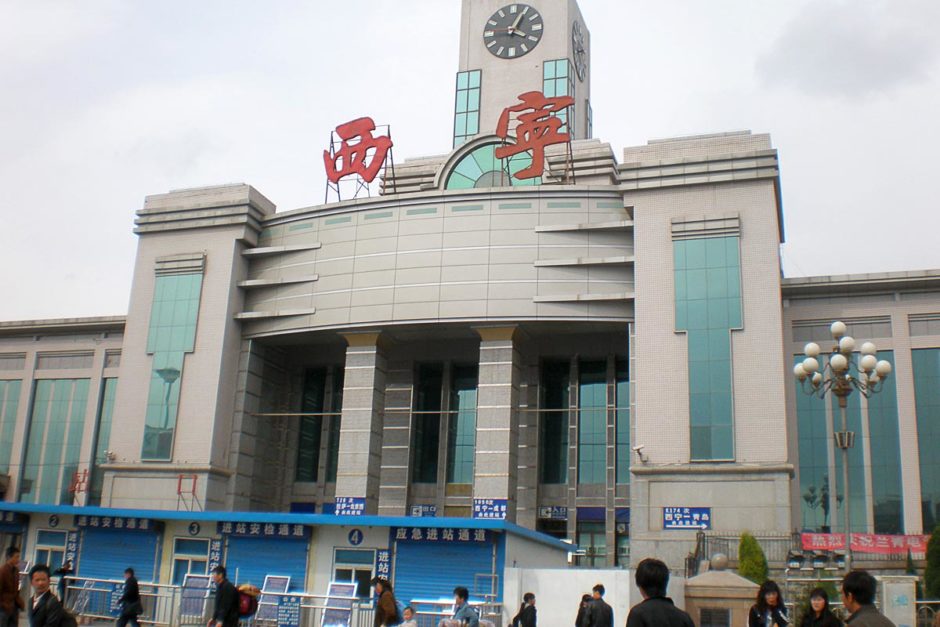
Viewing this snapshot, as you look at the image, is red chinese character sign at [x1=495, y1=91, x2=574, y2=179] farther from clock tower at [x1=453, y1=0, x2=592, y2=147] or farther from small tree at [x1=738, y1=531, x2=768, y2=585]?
small tree at [x1=738, y1=531, x2=768, y2=585]

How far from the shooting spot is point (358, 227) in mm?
39875

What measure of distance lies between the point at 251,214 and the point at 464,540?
69.2 ft

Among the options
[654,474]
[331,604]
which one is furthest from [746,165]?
[331,604]

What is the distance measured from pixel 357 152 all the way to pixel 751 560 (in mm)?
23305

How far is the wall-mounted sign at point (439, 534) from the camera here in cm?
2558

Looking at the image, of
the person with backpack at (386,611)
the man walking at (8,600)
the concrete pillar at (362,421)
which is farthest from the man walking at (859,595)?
the concrete pillar at (362,421)

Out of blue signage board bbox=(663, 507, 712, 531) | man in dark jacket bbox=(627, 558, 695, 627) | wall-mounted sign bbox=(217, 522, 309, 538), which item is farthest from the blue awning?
man in dark jacket bbox=(627, 558, 695, 627)

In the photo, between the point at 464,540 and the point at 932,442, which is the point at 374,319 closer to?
the point at 464,540

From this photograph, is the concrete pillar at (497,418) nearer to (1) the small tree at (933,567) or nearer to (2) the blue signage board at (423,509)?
(2) the blue signage board at (423,509)

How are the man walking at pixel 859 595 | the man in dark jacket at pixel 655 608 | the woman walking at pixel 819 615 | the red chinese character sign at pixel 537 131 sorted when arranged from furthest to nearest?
the red chinese character sign at pixel 537 131, the woman walking at pixel 819 615, the man walking at pixel 859 595, the man in dark jacket at pixel 655 608

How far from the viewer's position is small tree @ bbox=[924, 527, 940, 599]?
25.6 meters

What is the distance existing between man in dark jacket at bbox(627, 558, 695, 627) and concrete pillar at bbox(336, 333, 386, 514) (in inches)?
1238

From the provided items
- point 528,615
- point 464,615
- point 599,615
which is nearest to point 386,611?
point 464,615

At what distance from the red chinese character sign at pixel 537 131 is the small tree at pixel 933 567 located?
20005mm
